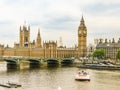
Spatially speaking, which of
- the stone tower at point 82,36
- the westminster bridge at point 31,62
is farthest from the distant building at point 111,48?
the westminster bridge at point 31,62

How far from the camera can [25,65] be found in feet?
355

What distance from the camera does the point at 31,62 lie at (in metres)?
113

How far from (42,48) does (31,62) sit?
51.0m

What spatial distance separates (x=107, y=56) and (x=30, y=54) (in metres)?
36.5

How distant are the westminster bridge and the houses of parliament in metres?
31.9

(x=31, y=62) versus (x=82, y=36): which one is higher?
(x=82, y=36)

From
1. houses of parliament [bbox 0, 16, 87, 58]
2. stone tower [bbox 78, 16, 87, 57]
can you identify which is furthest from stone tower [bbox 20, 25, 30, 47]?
stone tower [bbox 78, 16, 87, 57]

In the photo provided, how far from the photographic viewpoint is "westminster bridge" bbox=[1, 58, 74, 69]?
10056 cm

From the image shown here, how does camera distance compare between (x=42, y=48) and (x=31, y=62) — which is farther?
(x=42, y=48)

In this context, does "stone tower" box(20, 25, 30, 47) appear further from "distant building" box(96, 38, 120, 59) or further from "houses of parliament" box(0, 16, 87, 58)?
"distant building" box(96, 38, 120, 59)

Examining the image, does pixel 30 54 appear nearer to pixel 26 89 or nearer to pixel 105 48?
pixel 105 48

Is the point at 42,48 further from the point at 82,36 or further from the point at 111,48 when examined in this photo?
the point at 111,48

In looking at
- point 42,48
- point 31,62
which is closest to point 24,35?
point 42,48

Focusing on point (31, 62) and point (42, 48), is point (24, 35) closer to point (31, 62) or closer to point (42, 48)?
point (42, 48)
